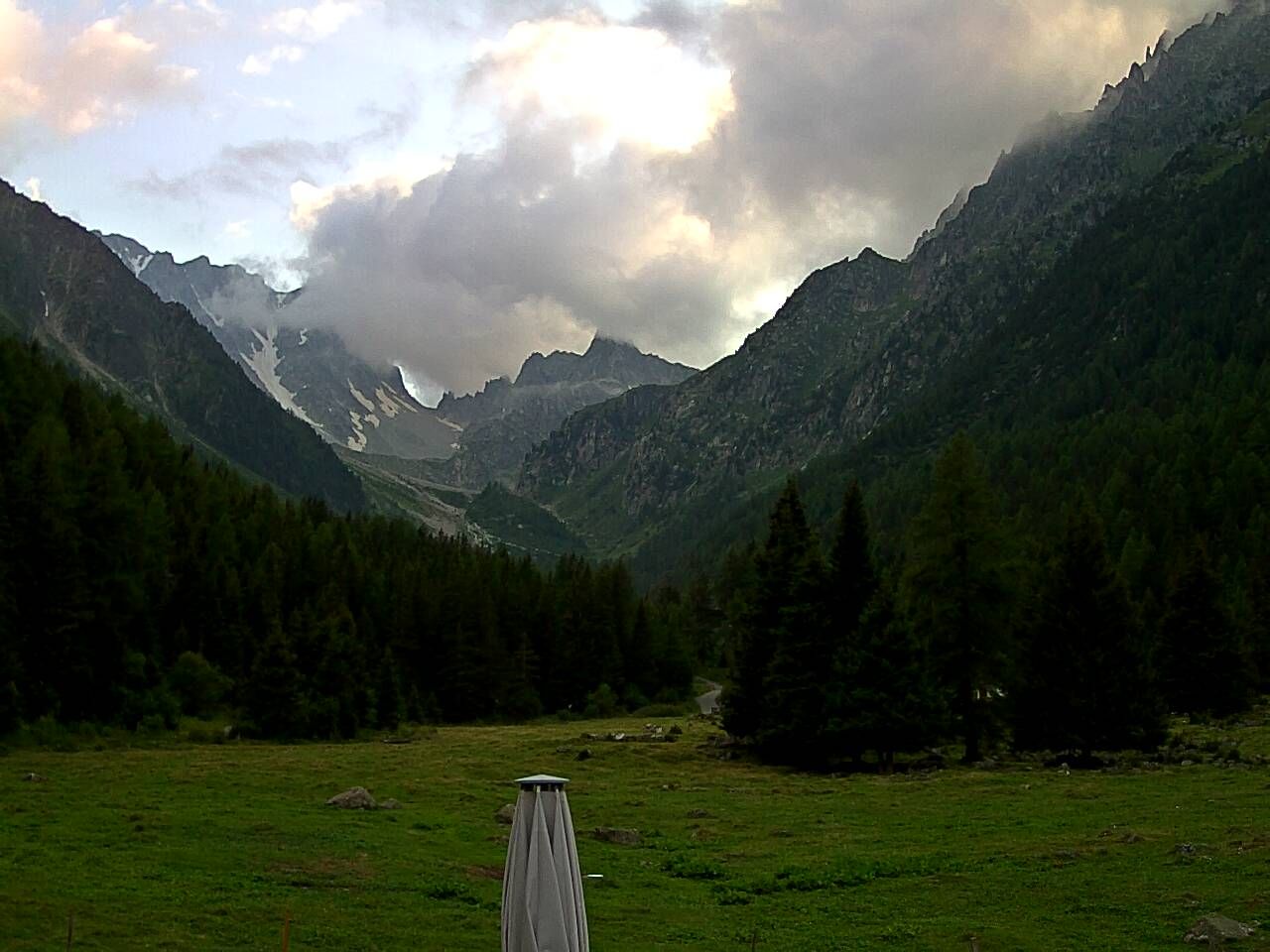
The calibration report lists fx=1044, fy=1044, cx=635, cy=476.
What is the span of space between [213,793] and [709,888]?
65.3 feet

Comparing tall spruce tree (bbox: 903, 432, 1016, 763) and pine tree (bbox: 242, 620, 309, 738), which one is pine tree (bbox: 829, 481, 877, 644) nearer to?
tall spruce tree (bbox: 903, 432, 1016, 763)

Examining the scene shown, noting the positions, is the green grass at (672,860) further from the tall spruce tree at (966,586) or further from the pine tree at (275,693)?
the pine tree at (275,693)

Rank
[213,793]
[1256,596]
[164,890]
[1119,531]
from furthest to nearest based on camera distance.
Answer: [1119,531], [1256,596], [213,793], [164,890]

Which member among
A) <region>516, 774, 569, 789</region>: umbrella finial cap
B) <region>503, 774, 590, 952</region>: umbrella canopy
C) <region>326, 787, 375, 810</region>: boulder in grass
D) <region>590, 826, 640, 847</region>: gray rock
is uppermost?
<region>516, 774, 569, 789</region>: umbrella finial cap

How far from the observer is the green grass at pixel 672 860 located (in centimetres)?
1941

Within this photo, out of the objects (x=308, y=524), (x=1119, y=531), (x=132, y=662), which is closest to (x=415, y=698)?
(x=132, y=662)

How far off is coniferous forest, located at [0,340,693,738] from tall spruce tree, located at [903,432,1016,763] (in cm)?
3754

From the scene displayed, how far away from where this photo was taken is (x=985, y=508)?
49.4 metres

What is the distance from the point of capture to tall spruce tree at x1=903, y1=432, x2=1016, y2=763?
48.9 m

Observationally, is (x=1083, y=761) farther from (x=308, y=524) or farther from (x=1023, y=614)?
(x=308, y=524)

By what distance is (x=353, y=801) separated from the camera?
34250 millimetres

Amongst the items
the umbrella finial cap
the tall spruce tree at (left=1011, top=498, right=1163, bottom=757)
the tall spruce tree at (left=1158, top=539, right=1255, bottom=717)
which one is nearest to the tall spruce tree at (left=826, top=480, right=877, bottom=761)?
the tall spruce tree at (left=1011, top=498, right=1163, bottom=757)

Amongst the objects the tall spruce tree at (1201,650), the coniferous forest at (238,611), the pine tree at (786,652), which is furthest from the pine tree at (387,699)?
the tall spruce tree at (1201,650)

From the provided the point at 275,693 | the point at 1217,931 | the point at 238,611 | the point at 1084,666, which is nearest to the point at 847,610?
the point at 1084,666
